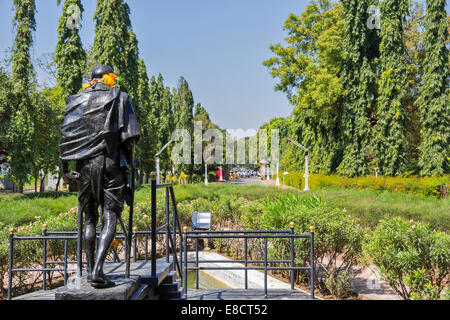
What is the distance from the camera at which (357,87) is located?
934 inches

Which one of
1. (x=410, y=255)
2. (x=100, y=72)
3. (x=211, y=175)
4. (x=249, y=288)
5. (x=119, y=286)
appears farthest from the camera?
(x=211, y=175)

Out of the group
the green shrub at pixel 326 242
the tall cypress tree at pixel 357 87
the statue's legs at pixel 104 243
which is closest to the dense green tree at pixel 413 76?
the tall cypress tree at pixel 357 87

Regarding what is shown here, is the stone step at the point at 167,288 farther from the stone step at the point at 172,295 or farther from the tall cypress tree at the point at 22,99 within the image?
the tall cypress tree at the point at 22,99

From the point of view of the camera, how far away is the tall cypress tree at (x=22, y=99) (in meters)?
17.6

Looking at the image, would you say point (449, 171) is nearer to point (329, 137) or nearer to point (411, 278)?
point (329, 137)

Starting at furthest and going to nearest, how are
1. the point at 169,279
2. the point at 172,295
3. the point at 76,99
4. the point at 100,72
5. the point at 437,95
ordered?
the point at 437,95
the point at 169,279
the point at 172,295
the point at 100,72
the point at 76,99

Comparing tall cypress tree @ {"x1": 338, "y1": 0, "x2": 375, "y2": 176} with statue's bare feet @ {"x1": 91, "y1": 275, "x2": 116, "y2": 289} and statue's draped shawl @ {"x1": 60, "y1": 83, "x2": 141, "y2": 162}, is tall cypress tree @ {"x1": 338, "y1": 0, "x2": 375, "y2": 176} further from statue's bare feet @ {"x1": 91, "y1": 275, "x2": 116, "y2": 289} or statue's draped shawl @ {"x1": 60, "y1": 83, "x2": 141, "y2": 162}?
statue's bare feet @ {"x1": 91, "y1": 275, "x2": 116, "y2": 289}

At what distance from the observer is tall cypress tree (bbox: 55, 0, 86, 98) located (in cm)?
2088

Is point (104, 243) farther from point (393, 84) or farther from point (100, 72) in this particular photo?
point (393, 84)

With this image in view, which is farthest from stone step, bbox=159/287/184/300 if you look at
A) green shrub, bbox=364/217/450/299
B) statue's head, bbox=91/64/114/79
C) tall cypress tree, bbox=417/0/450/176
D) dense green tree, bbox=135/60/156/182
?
dense green tree, bbox=135/60/156/182

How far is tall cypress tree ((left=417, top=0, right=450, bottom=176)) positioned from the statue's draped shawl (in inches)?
784

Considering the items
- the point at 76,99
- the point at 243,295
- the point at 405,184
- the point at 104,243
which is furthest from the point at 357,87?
the point at 104,243

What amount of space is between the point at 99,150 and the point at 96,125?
0.27 m

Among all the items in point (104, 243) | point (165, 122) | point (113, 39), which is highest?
point (113, 39)
